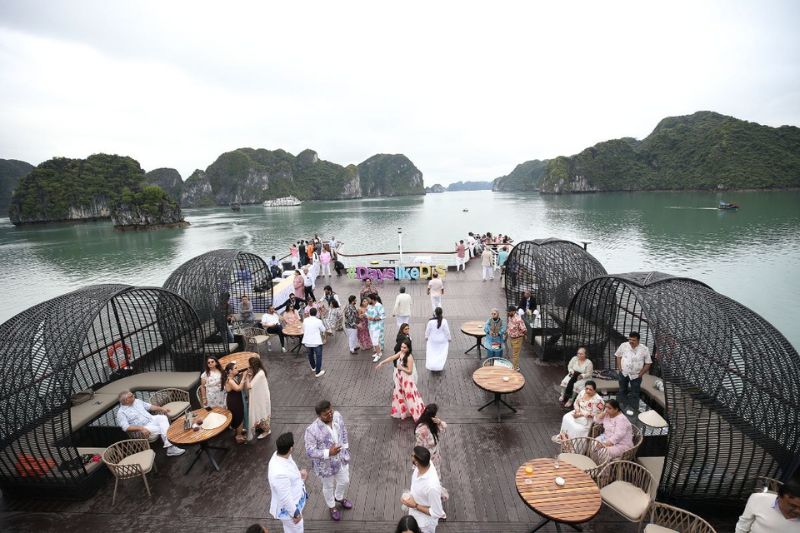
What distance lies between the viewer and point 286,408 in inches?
301

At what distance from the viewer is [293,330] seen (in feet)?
33.1

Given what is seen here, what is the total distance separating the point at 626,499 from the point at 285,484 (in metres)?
4.11

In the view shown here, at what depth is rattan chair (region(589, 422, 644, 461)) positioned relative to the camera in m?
5.11

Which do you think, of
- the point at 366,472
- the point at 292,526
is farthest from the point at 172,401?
the point at 292,526

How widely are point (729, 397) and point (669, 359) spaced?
34.2 inches

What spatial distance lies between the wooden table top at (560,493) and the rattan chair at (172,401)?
5.93 m

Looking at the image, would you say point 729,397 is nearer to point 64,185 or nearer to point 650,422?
point 650,422

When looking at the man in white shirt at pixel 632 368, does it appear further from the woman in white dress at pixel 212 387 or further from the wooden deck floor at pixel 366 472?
the woman in white dress at pixel 212 387

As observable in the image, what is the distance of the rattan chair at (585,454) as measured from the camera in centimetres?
511

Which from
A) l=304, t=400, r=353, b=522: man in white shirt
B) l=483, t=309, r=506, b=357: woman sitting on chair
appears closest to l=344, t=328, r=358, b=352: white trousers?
l=483, t=309, r=506, b=357: woman sitting on chair

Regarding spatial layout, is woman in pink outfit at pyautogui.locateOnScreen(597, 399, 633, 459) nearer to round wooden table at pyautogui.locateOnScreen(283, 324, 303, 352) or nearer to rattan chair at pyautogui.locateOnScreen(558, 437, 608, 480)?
rattan chair at pyautogui.locateOnScreen(558, 437, 608, 480)

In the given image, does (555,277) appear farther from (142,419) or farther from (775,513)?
(142,419)

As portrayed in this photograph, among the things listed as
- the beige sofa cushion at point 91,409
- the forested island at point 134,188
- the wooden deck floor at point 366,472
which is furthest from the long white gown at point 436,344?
the forested island at point 134,188

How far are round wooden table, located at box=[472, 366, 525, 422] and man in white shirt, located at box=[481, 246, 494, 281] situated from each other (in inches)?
365
